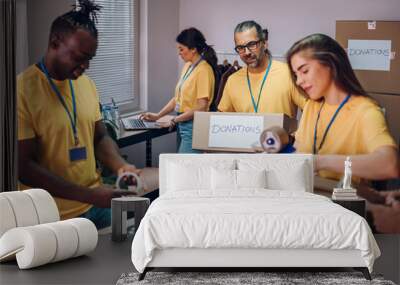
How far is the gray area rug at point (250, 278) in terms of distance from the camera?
5594 mm

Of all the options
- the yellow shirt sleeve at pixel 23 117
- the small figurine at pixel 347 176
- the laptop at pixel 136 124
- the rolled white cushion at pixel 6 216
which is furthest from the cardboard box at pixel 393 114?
the rolled white cushion at pixel 6 216

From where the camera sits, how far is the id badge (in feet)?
24.9

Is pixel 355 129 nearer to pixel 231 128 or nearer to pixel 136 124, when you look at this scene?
pixel 231 128

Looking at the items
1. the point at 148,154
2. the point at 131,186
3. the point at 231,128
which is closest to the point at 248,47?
the point at 231,128

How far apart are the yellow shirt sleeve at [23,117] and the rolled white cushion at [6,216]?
1464mm

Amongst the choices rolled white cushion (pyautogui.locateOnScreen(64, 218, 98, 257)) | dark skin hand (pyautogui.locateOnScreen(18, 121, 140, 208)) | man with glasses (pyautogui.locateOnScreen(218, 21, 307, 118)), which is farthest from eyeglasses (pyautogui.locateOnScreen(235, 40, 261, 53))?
rolled white cushion (pyautogui.locateOnScreen(64, 218, 98, 257))

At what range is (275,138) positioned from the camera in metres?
7.60

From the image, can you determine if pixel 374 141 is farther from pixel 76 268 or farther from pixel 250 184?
pixel 76 268

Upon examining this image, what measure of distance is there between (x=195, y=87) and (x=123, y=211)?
4.93ft

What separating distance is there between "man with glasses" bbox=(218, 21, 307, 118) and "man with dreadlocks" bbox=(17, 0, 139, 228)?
1328 mm

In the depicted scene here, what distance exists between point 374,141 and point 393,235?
99 cm

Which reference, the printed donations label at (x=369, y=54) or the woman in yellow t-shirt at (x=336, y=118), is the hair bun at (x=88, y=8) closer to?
the woman in yellow t-shirt at (x=336, y=118)

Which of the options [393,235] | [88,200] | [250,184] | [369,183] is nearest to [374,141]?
[369,183]

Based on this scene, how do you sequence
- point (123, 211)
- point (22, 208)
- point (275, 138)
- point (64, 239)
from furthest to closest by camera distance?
point (275, 138)
point (123, 211)
point (22, 208)
point (64, 239)
